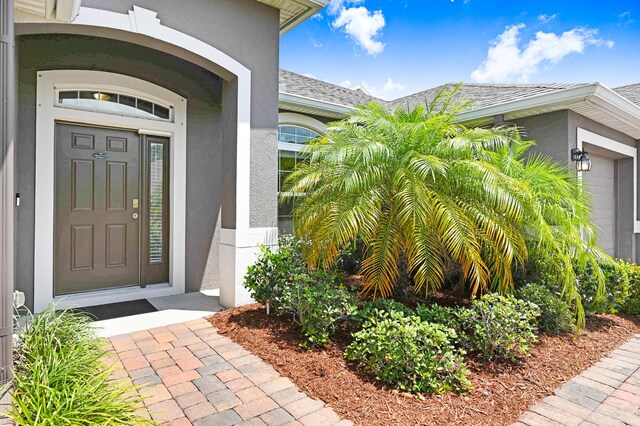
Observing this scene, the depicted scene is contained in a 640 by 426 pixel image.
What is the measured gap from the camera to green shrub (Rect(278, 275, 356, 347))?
3602 millimetres

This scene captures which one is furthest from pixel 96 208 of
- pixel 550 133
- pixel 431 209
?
pixel 550 133

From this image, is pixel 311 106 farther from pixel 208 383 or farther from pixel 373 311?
pixel 208 383

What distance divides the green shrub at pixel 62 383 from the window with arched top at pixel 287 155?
464 cm

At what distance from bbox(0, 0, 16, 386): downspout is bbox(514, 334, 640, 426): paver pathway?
3.39m

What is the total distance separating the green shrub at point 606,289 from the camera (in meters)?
4.67

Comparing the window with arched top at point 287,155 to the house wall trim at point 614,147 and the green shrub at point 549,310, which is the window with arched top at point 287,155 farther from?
the house wall trim at point 614,147

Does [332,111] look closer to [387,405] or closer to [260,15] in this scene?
[260,15]

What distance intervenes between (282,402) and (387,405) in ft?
2.57

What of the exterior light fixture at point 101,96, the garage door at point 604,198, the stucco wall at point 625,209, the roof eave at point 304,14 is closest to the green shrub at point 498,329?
the roof eave at point 304,14

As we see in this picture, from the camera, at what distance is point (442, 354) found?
297 centimetres

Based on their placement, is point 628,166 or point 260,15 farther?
point 628,166

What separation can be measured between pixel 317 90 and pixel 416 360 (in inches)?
280

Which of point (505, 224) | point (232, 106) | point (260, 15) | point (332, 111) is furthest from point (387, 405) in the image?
point (332, 111)

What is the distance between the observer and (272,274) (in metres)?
4.28
